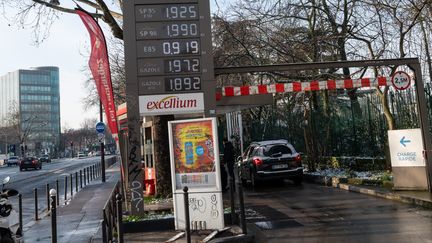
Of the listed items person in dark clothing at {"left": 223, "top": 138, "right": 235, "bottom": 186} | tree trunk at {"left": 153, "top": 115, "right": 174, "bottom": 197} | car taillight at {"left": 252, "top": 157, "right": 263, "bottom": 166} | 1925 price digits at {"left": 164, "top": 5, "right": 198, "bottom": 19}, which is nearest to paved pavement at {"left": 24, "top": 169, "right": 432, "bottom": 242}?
tree trunk at {"left": 153, "top": 115, "right": 174, "bottom": 197}

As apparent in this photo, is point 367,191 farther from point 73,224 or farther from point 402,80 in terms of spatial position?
point 73,224

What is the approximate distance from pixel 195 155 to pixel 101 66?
3.37 meters

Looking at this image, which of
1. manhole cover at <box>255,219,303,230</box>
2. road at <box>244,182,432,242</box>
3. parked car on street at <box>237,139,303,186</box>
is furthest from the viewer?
parked car on street at <box>237,139,303,186</box>

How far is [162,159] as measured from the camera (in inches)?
545

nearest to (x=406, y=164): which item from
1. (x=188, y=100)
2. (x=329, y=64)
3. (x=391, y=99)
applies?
(x=329, y=64)

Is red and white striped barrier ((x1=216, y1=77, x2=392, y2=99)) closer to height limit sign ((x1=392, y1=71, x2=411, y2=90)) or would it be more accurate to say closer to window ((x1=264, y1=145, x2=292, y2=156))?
height limit sign ((x1=392, y1=71, x2=411, y2=90))

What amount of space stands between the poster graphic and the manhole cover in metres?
1.57

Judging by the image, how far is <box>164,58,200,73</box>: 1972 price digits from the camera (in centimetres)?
1099

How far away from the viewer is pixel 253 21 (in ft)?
70.1

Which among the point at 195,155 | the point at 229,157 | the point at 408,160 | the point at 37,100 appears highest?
the point at 37,100

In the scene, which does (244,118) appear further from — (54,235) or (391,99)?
(54,235)

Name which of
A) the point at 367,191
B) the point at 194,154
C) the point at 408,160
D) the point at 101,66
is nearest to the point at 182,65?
the point at 101,66

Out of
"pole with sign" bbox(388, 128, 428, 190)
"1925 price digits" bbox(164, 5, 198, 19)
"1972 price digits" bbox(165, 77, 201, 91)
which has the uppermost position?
"1925 price digits" bbox(164, 5, 198, 19)

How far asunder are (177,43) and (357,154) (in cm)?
1172
